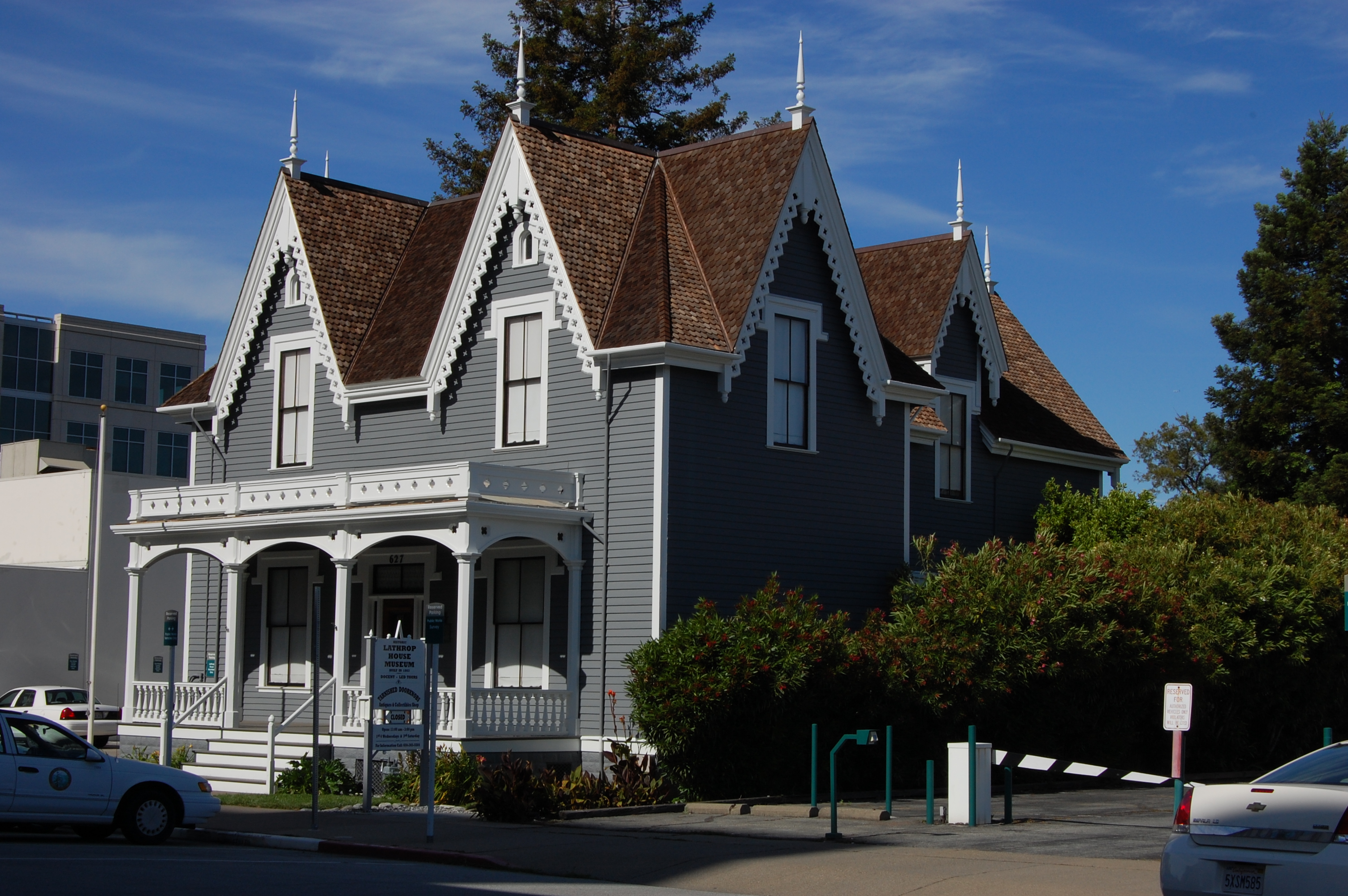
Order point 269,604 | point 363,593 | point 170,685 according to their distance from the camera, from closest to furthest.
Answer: point 170,685
point 363,593
point 269,604

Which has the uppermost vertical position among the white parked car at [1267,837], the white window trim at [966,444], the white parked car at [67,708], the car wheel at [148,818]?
the white window trim at [966,444]

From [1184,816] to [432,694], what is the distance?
938 cm

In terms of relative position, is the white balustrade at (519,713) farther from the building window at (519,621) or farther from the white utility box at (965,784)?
the white utility box at (965,784)

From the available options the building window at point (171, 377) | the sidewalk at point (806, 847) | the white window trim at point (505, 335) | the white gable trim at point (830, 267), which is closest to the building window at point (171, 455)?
the building window at point (171, 377)

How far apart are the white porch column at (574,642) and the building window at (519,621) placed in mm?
843

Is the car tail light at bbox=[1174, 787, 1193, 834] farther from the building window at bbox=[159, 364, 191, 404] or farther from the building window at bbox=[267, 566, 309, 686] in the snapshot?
the building window at bbox=[159, 364, 191, 404]

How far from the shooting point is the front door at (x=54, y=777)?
16281 mm

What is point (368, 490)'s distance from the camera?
80.6ft

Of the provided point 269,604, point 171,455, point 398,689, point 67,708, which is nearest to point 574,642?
point 398,689

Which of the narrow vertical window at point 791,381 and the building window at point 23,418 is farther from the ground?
the building window at point 23,418

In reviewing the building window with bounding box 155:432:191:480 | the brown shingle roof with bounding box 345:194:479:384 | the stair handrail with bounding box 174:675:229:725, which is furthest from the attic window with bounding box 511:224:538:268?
the building window with bounding box 155:432:191:480

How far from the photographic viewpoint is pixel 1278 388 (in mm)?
39938

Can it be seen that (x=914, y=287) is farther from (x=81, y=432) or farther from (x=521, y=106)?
(x=81, y=432)

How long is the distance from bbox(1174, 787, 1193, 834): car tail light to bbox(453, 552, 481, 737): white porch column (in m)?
13.6
